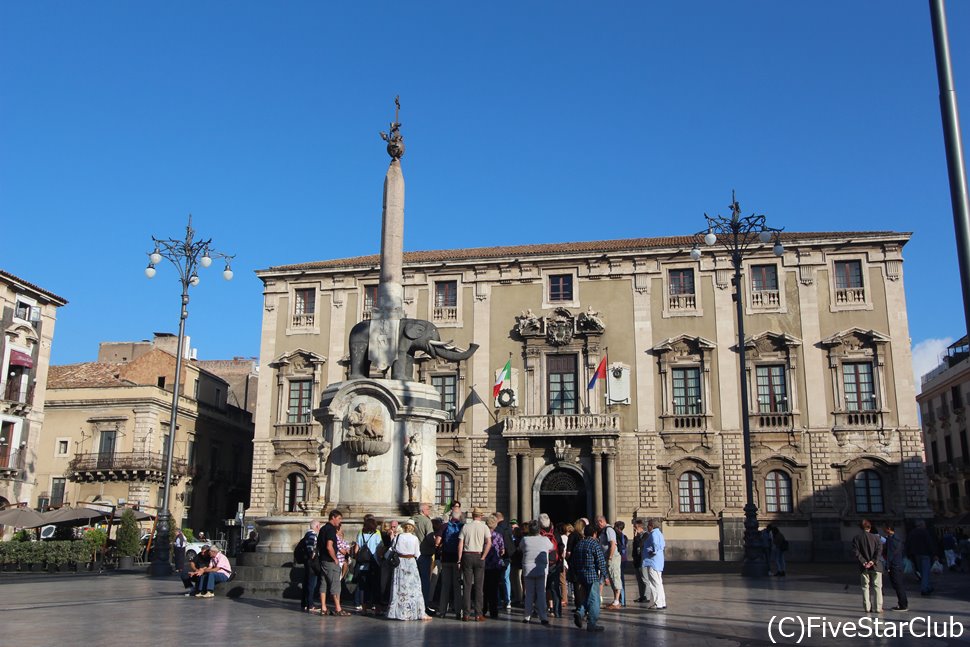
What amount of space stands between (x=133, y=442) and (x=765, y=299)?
2845cm

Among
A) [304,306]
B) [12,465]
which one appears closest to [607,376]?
[304,306]

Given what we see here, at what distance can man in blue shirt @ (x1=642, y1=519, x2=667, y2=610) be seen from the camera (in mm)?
13391

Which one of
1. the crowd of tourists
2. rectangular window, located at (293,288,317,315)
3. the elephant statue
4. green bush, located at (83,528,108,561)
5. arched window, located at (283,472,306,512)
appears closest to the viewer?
the crowd of tourists

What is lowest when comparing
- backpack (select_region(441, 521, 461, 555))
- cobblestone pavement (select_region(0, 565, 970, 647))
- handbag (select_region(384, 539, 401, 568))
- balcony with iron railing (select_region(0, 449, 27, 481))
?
cobblestone pavement (select_region(0, 565, 970, 647))

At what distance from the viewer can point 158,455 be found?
4184cm

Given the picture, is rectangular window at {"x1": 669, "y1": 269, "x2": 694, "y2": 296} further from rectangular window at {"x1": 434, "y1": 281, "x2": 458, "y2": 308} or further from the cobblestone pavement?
the cobblestone pavement

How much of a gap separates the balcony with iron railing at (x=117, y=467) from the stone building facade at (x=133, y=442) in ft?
0.15

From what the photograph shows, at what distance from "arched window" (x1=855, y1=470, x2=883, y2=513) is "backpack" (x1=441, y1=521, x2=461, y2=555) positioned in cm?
2527

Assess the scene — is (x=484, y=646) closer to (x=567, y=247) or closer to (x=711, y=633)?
(x=711, y=633)

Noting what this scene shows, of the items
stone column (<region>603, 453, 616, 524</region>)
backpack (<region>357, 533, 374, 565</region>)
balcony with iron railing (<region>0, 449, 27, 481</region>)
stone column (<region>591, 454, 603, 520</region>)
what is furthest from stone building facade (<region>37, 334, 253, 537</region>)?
backpack (<region>357, 533, 374, 565</region>)

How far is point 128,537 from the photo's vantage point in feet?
87.5

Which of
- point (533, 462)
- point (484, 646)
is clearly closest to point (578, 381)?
point (533, 462)

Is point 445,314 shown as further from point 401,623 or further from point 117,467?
point 401,623

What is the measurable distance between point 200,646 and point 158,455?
35183 mm
